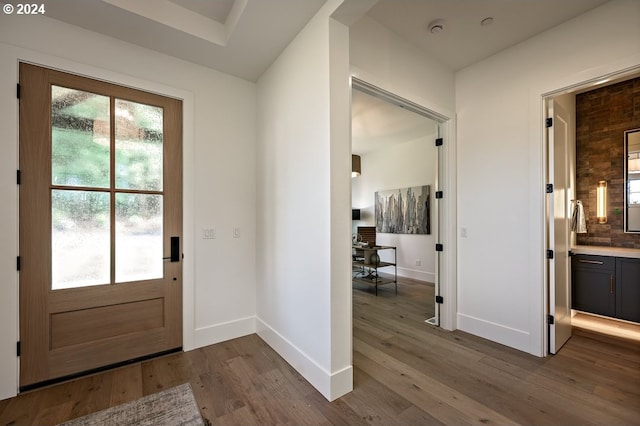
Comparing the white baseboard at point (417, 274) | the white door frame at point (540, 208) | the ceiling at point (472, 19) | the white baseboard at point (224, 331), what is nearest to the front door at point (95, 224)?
the white baseboard at point (224, 331)

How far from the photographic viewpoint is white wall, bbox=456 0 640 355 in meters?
2.31

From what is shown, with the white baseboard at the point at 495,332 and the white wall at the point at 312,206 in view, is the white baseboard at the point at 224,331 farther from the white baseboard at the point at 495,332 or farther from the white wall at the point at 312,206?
the white baseboard at the point at 495,332

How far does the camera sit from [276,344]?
8.66 feet

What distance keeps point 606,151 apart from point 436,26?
295 cm

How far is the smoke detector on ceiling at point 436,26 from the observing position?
246 centimetres

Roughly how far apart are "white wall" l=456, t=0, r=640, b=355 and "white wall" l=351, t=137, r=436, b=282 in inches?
82.5

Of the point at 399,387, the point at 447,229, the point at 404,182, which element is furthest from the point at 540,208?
the point at 404,182

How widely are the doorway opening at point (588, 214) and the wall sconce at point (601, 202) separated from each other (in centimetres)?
2

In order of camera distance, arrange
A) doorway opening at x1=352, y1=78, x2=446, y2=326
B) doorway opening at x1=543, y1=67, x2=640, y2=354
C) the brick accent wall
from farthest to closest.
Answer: doorway opening at x1=352, y1=78, x2=446, y2=326, the brick accent wall, doorway opening at x1=543, y1=67, x2=640, y2=354

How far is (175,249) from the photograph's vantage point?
2.63m

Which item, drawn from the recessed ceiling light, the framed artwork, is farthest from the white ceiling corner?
the framed artwork

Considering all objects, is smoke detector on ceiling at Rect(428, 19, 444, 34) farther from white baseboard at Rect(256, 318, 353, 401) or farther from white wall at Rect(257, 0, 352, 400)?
white baseboard at Rect(256, 318, 353, 401)

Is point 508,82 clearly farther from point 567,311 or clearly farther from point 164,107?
point 164,107

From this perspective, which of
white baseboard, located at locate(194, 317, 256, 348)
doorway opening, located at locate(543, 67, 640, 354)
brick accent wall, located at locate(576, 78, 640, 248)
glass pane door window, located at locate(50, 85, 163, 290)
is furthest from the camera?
brick accent wall, located at locate(576, 78, 640, 248)
